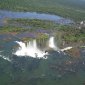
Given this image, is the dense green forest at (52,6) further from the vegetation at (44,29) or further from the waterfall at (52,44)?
the waterfall at (52,44)

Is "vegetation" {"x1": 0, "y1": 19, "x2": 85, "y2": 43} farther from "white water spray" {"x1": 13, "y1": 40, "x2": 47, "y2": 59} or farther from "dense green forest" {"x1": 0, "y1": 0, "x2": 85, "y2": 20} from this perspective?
"dense green forest" {"x1": 0, "y1": 0, "x2": 85, "y2": 20}

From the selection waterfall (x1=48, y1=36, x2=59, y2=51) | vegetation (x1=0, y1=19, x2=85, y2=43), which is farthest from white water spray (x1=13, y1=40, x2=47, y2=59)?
vegetation (x1=0, y1=19, x2=85, y2=43)

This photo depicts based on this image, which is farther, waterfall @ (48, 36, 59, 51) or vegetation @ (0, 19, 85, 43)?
vegetation @ (0, 19, 85, 43)

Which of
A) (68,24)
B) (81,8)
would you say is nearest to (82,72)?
(68,24)

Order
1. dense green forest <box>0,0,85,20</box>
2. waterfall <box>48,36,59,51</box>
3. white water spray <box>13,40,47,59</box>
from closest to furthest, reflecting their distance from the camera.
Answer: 1. white water spray <box>13,40,47,59</box>
2. waterfall <box>48,36,59,51</box>
3. dense green forest <box>0,0,85,20</box>

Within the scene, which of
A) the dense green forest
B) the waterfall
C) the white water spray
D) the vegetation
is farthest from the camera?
the dense green forest

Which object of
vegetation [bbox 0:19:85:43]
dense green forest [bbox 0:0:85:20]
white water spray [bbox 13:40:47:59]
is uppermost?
dense green forest [bbox 0:0:85:20]

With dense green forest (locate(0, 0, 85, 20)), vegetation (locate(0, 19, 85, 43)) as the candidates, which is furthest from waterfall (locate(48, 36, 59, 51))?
dense green forest (locate(0, 0, 85, 20))

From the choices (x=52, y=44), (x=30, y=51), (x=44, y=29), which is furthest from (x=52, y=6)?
(x=30, y=51)

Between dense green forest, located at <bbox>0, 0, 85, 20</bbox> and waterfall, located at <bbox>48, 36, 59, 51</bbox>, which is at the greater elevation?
dense green forest, located at <bbox>0, 0, 85, 20</bbox>

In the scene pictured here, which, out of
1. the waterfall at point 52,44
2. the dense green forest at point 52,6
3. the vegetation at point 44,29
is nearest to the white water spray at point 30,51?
the waterfall at point 52,44

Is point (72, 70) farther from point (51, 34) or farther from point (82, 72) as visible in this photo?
point (51, 34)
